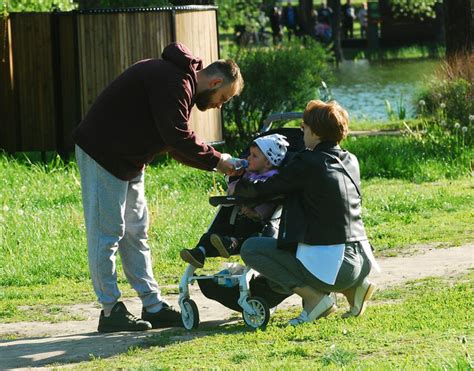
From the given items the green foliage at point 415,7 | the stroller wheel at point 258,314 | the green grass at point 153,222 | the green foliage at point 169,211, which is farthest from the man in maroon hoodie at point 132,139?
the green foliage at point 415,7

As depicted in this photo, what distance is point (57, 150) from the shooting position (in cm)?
1588

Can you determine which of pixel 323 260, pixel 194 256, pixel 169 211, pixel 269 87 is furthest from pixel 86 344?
pixel 269 87

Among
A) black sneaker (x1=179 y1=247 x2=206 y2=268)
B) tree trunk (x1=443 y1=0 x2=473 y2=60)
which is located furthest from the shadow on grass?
tree trunk (x1=443 y1=0 x2=473 y2=60)

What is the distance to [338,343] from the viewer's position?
6543mm

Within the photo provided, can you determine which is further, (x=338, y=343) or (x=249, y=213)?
(x=249, y=213)

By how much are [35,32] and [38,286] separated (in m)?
7.41

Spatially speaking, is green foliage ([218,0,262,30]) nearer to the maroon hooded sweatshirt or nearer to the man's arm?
the maroon hooded sweatshirt

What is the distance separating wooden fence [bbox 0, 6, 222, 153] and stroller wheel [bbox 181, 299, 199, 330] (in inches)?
326

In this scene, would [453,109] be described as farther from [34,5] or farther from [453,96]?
[34,5]

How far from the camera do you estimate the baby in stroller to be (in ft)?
24.1

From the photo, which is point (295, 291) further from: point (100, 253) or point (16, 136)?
point (16, 136)

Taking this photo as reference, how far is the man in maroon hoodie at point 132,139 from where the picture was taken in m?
7.19

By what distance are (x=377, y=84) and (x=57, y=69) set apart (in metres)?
16.6

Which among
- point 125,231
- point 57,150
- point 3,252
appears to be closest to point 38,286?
point 3,252
